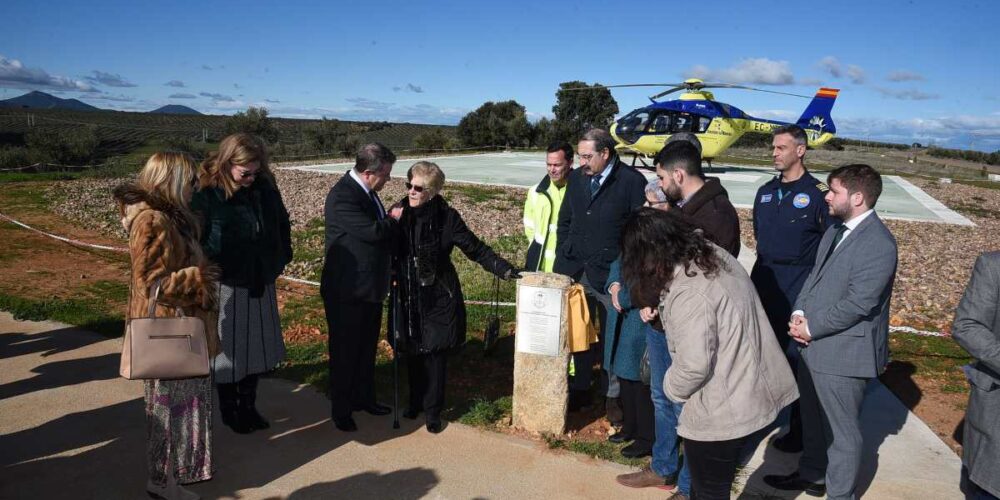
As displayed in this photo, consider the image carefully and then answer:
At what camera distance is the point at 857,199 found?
10.9ft

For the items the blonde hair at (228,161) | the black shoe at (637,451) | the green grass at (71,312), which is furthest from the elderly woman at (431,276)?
the green grass at (71,312)

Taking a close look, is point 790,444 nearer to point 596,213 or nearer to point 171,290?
point 596,213

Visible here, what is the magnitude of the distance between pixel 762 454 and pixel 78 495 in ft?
13.7

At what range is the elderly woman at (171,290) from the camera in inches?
127

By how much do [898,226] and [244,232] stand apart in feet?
49.2

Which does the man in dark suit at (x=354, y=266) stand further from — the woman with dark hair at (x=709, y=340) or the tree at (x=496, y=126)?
the tree at (x=496, y=126)

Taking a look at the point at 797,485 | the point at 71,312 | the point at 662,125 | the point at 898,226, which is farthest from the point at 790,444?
the point at 662,125

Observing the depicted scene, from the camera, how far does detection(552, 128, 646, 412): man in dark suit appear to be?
14.8 feet

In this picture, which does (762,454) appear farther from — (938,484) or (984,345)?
(984,345)

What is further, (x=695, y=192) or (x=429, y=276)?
(x=429, y=276)

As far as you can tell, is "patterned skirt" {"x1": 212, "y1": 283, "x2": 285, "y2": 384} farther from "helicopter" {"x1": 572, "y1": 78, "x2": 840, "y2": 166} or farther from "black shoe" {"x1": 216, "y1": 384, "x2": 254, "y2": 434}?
"helicopter" {"x1": 572, "y1": 78, "x2": 840, "y2": 166}

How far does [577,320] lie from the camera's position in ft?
14.4

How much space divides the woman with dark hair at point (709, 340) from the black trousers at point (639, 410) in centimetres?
132

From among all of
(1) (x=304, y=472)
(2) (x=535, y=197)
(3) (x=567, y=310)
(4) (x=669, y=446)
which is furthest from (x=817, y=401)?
(1) (x=304, y=472)
